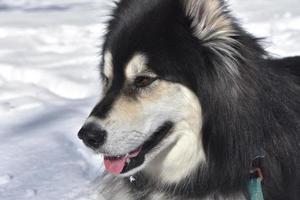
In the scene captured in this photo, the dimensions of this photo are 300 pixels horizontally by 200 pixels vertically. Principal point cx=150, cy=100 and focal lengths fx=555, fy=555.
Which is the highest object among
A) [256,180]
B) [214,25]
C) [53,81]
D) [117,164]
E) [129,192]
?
[214,25]

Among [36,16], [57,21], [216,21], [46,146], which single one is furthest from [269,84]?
[36,16]

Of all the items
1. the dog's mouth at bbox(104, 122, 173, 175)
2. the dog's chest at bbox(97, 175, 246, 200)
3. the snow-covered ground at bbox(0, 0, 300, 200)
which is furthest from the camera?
the snow-covered ground at bbox(0, 0, 300, 200)

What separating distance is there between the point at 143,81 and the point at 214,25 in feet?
1.19

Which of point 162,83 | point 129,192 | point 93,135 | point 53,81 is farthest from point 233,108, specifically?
point 53,81

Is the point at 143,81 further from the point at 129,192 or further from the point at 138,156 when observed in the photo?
the point at 129,192

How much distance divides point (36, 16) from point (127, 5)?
5200 mm

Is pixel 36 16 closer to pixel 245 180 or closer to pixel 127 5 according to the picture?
pixel 127 5

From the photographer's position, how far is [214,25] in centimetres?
222

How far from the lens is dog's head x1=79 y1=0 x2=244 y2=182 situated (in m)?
2.17

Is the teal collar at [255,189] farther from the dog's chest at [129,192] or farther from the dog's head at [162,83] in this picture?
the dog's head at [162,83]

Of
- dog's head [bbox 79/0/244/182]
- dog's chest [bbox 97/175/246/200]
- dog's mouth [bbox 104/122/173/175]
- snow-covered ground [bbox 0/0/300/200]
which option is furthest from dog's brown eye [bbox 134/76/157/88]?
snow-covered ground [bbox 0/0/300/200]

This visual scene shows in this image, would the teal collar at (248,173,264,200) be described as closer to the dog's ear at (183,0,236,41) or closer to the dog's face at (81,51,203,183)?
the dog's face at (81,51,203,183)

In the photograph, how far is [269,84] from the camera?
222 cm

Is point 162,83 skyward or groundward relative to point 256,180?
skyward
